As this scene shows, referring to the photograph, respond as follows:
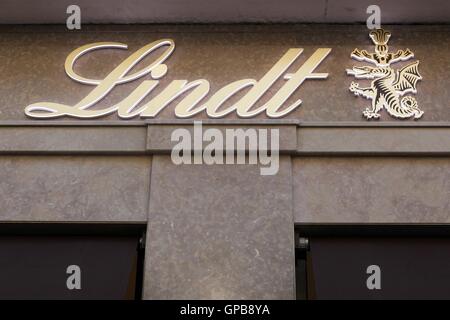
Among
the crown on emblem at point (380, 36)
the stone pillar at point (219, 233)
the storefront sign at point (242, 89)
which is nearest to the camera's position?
the stone pillar at point (219, 233)

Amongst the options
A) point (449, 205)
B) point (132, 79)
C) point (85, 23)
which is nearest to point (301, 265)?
point (449, 205)

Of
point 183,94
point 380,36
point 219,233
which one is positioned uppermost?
point 380,36

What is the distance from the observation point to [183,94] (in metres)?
6.57

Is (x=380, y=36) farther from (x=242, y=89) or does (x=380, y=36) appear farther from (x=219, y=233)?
(x=219, y=233)

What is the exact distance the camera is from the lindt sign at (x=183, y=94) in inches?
255

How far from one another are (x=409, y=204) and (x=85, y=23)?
3222 mm

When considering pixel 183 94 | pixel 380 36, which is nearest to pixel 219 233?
pixel 183 94

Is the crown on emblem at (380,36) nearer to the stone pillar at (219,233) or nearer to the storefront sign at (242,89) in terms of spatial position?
the storefront sign at (242,89)

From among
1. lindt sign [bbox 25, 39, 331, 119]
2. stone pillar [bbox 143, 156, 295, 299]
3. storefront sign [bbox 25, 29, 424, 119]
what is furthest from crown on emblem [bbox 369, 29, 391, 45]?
stone pillar [bbox 143, 156, 295, 299]

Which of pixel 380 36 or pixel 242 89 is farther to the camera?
pixel 380 36

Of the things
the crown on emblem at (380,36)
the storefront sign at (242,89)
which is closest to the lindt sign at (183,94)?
the storefront sign at (242,89)

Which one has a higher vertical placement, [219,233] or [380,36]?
[380,36]

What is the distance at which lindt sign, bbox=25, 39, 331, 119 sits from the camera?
21.2 ft
